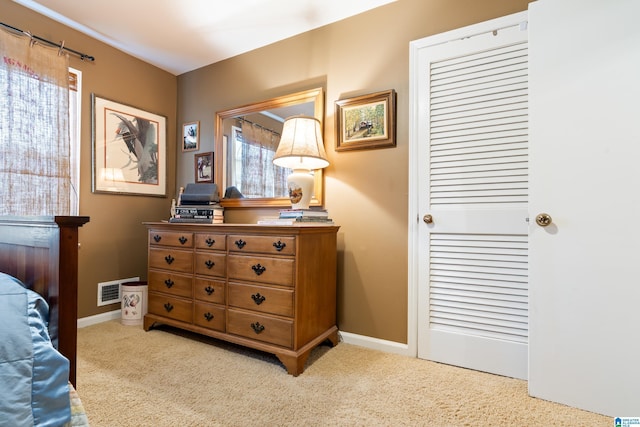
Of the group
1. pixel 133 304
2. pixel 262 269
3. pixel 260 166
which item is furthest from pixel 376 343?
pixel 133 304

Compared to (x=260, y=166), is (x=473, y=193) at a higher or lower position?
lower

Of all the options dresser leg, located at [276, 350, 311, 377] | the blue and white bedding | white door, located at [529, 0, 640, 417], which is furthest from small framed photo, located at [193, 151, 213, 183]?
white door, located at [529, 0, 640, 417]

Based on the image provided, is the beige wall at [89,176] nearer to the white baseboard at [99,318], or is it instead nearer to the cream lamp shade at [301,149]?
the white baseboard at [99,318]

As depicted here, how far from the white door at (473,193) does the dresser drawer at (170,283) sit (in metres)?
1.59

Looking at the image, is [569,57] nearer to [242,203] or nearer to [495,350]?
[495,350]

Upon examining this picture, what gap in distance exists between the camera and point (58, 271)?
3.19 ft

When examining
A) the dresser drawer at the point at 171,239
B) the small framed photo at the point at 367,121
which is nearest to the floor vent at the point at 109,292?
the dresser drawer at the point at 171,239

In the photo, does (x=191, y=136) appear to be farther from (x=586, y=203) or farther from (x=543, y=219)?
(x=586, y=203)

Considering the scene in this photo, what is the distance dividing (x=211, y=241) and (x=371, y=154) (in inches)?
48.8

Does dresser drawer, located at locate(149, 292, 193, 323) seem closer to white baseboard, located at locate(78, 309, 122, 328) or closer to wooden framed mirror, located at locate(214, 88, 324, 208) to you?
white baseboard, located at locate(78, 309, 122, 328)

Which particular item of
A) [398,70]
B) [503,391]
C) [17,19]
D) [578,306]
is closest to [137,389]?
[503,391]

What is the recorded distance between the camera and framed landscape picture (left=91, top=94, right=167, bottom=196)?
2.56 m

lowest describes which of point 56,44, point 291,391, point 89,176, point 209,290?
point 291,391

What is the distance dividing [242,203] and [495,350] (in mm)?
2074
